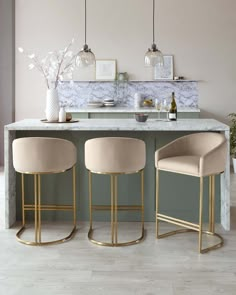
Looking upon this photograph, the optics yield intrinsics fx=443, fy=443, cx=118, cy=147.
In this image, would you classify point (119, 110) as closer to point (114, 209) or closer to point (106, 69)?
point (106, 69)

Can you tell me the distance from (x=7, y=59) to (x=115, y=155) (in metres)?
4.12

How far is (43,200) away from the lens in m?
4.02

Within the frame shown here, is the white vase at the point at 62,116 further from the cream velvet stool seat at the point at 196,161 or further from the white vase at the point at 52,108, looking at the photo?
the cream velvet stool seat at the point at 196,161

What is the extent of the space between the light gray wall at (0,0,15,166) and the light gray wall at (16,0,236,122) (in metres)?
0.11

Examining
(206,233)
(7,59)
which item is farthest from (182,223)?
(7,59)

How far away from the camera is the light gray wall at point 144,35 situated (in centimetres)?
668

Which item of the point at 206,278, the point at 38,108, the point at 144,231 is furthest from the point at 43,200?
the point at 38,108

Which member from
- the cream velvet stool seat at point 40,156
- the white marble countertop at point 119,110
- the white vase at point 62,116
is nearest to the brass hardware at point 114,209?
the cream velvet stool seat at point 40,156

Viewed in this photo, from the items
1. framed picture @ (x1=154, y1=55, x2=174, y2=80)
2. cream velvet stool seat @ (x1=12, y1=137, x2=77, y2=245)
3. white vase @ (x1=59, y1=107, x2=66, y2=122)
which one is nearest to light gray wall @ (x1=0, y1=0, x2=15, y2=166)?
framed picture @ (x1=154, y1=55, x2=174, y2=80)

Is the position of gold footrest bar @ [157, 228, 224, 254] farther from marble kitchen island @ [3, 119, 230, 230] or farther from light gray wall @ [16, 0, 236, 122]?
light gray wall @ [16, 0, 236, 122]

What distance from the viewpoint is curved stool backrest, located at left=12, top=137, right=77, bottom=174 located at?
3.39 m

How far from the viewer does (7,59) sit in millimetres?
6820

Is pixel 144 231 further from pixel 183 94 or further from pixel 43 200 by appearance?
pixel 183 94

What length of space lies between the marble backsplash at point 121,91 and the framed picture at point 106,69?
12 centimetres
